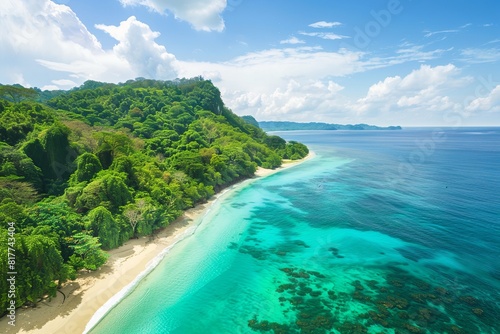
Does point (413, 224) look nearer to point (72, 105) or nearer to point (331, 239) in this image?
point (331, 239)

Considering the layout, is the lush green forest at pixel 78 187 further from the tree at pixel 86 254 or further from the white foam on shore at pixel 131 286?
the white foam on shore at pixel 131 286

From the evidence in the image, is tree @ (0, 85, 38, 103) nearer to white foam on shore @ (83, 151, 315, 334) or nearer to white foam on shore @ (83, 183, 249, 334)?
white foam on shore @ (83, 151, 315, 334)

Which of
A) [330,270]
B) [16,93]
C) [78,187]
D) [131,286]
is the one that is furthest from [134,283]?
[16,93]

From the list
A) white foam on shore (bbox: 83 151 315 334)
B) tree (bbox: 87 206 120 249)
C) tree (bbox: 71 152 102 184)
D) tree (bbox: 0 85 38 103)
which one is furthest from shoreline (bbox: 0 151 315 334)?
tree (bbox: 0 85 38 103)

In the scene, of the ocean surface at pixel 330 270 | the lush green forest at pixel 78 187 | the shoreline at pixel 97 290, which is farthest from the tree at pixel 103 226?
the ocean surface at pixel 330 270

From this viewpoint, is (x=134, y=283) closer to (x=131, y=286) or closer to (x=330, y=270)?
(x=131, y=286)

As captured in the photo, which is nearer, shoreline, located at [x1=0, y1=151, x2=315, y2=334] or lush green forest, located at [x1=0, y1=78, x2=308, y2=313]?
shoreline, located at [x1=0, y1=151, x2=315, y2=334]

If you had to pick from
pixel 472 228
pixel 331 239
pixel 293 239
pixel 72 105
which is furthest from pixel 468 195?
pixel 72 105
